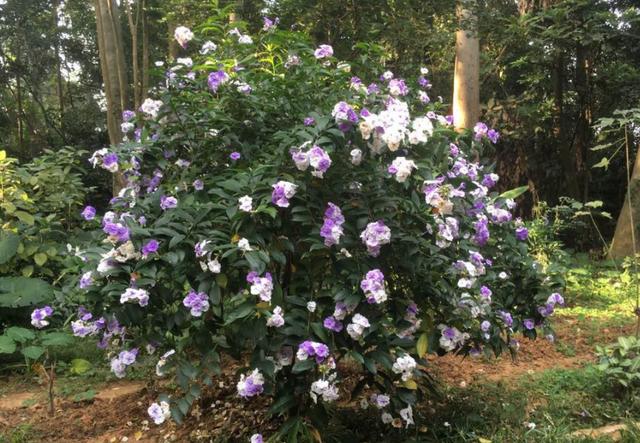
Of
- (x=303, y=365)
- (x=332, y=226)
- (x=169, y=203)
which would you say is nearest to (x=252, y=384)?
(x=303, y=365)

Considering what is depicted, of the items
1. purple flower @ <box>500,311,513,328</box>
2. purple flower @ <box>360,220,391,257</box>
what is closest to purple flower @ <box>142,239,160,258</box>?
purple flower @ <box>360,220,391,257</box>

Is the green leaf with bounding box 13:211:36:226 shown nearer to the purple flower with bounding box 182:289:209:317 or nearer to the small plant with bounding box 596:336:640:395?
the purple flower with bounding box 182:289:209:317

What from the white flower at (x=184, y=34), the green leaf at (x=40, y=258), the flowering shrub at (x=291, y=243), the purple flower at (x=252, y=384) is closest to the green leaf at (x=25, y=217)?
the green leaf at (x=40, y=258)

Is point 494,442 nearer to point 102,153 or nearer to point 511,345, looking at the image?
point 511,345

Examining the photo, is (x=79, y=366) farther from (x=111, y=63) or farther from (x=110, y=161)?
(x=111, y=63)

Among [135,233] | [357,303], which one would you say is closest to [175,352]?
[135,233]

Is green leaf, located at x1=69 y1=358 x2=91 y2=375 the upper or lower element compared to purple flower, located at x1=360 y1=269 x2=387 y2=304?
lower

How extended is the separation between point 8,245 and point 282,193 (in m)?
3.00

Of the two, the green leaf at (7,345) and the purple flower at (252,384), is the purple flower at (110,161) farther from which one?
the green leaf at (7,345)

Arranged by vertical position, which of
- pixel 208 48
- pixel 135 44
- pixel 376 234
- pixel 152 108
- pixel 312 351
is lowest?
pixel 312 351

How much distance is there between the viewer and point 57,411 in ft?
10.3

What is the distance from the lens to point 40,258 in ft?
13.7

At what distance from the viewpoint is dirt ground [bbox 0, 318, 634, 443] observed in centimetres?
277

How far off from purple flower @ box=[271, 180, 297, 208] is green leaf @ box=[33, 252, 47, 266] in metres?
2.92
